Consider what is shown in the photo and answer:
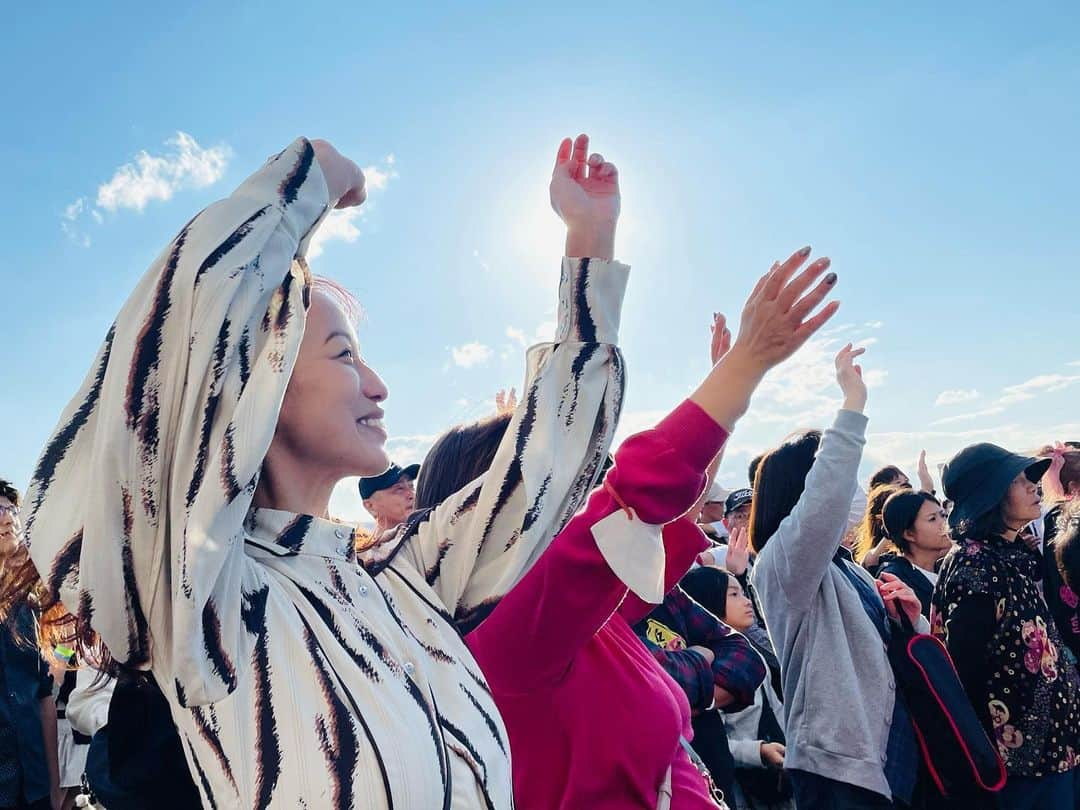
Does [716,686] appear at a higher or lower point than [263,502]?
lower

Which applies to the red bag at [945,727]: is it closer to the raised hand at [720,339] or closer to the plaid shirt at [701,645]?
the plaid shirt at [701,645]

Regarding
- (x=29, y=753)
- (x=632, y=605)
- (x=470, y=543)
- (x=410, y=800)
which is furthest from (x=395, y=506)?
(x=410, y=800)

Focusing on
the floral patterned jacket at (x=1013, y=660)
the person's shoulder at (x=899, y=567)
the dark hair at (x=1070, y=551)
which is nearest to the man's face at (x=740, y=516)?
the person's shoulder at (x=899, y=567)

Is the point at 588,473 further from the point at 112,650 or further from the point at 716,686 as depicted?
the point at 716,686

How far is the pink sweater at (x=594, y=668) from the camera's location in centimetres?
152

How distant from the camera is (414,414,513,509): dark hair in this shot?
84.0 inches

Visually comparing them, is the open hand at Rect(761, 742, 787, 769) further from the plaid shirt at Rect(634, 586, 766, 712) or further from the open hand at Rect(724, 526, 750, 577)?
the open hand at Rect(724, 526, 750, 577)

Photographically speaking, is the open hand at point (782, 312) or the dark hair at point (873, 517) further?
the dark hair at point (873, 517)

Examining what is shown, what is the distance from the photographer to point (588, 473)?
1.51m

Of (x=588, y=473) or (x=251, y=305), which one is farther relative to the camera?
(x=588, y=473)

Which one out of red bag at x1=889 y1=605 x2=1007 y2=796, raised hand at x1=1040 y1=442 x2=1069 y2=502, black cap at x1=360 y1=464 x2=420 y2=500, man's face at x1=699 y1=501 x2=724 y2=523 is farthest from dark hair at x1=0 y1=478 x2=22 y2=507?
raised hand at x1=1040 y1=442 x2=1069 y2=502

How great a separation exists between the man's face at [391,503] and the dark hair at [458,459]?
285cm

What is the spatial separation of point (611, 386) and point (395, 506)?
3.73 meters

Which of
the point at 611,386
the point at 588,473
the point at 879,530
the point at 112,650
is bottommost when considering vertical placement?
the point at 879,530
